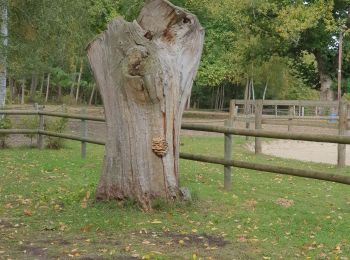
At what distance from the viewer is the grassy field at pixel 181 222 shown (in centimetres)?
526

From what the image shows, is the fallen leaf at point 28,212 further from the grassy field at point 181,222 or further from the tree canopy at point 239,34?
the tree canopy at point 239,34

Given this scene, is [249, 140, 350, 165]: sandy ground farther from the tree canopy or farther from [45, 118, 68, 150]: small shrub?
the tree canopy

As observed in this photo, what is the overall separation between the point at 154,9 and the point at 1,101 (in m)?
13.4

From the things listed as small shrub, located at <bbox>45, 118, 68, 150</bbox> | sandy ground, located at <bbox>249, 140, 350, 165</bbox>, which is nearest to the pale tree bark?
small shrub, located at <bbox>45, 118, 68, 150</bbox>

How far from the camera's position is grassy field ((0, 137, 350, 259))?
526cm

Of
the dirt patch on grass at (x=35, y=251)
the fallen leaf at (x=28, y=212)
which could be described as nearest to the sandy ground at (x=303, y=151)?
the fallen leaf at (x=28, y=212)

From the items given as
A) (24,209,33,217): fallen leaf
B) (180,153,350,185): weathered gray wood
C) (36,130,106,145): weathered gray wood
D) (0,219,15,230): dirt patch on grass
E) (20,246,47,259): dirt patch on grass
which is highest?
(36,130,106,145): weathered gray wood

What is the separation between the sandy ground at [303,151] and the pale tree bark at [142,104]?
9210 mm

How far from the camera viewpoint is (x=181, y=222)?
6.31m

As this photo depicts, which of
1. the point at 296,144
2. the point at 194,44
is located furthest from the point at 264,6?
the point at 194,44

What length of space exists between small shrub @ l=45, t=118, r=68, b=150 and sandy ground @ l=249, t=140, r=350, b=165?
647 centimetres

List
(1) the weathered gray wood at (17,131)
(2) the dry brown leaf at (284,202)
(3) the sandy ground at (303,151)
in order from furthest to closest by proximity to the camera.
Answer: (3) the sandy ground at (303,151), (1) the weathered gray wood at (17,131), (2) the dry brown leaf at (284,202)

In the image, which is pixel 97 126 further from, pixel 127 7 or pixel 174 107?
pixel 174 107

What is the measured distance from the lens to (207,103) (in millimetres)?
73188
